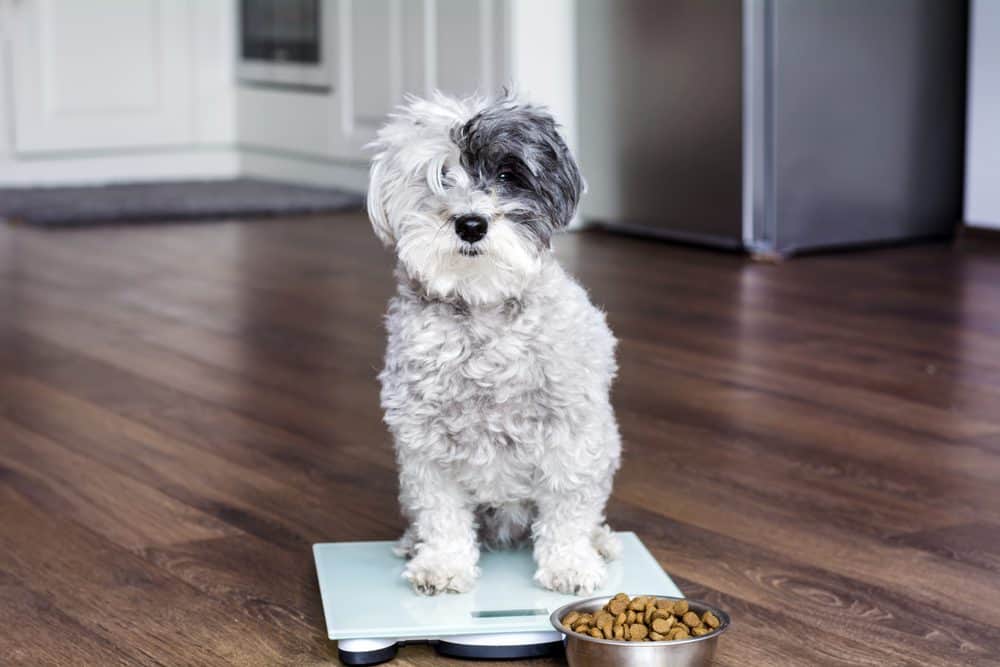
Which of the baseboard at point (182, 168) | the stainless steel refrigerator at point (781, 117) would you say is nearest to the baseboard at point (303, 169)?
the baseboard at point (182, 168)

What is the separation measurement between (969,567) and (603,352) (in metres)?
0.54

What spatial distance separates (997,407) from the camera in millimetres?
2570

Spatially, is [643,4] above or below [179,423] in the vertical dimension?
above

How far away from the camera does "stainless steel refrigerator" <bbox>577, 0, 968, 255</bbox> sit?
13.5 feet

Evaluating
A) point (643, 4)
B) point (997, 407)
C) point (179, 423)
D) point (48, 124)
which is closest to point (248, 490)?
point (179, 423)

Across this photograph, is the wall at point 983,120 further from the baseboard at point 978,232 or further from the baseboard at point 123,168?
the baseboard at point 123,168

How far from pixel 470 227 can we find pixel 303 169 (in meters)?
4.44

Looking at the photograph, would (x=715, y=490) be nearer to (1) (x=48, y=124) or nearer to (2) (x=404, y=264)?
(2) (x=404, y=264)

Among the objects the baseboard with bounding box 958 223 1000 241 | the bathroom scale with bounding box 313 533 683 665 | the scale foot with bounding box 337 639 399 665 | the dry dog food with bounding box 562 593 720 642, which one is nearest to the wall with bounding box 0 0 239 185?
the baseboard with bounding box 958 223 1000 241

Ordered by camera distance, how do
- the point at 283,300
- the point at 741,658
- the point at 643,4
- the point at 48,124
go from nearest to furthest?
the point at 741,658, the point at 283,300, the point at 643,4, the point at 48,124

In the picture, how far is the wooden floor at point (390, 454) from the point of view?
1.65 meters

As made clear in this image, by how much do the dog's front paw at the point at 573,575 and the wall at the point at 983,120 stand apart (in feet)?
9.92

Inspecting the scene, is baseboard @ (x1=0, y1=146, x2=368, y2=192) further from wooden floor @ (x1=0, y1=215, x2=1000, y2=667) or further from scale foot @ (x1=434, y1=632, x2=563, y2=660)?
scale foot @ (x1=434, y1=632, x2=563, y2=660)

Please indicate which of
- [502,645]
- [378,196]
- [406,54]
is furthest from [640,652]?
[406,54]
